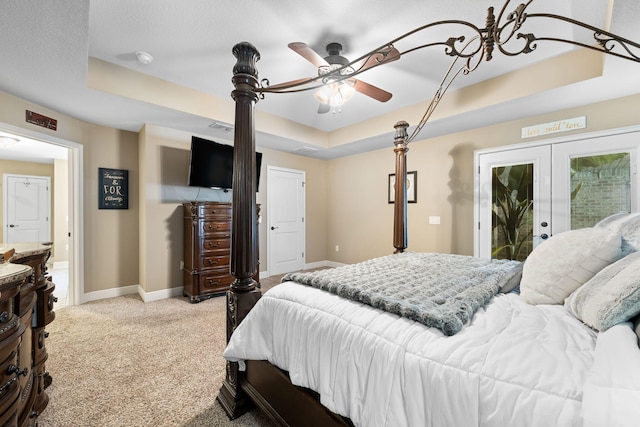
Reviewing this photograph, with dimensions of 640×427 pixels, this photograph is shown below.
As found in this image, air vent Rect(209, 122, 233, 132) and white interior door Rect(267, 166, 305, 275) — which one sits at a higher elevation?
air vent Rect(209, 122, 233, 132)

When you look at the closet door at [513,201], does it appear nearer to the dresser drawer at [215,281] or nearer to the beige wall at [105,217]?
the dresser drawer at [215,281]

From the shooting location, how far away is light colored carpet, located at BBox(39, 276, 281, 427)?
1606 millimetres

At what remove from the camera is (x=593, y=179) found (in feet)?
9.71

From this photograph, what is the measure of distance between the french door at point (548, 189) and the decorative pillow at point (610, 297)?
264 centimetres

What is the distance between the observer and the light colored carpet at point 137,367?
1.61 meters

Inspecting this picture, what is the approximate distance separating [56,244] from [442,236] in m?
7.84

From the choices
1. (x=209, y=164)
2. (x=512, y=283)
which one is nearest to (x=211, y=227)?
(x=209, y=164)

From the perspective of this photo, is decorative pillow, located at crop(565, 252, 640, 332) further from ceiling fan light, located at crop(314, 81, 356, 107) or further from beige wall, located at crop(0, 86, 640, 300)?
A: beige wall, located at crop(0, 86, 640, 300)

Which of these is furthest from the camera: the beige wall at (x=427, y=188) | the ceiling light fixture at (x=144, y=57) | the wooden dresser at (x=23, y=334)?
the beige wall at (x=427, y=188)

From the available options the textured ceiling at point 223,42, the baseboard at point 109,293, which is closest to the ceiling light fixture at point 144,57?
the textured ceiling at point 223,42

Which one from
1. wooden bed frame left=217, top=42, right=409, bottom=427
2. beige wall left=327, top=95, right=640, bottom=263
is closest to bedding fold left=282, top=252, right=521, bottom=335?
wooden bed frame left=217, top=42, right=409, bottom=427

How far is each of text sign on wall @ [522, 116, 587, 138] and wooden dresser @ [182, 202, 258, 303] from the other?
400 cm

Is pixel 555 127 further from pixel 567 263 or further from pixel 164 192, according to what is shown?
pixel 164 192

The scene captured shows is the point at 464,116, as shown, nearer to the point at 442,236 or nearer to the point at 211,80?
the point at 442,236
